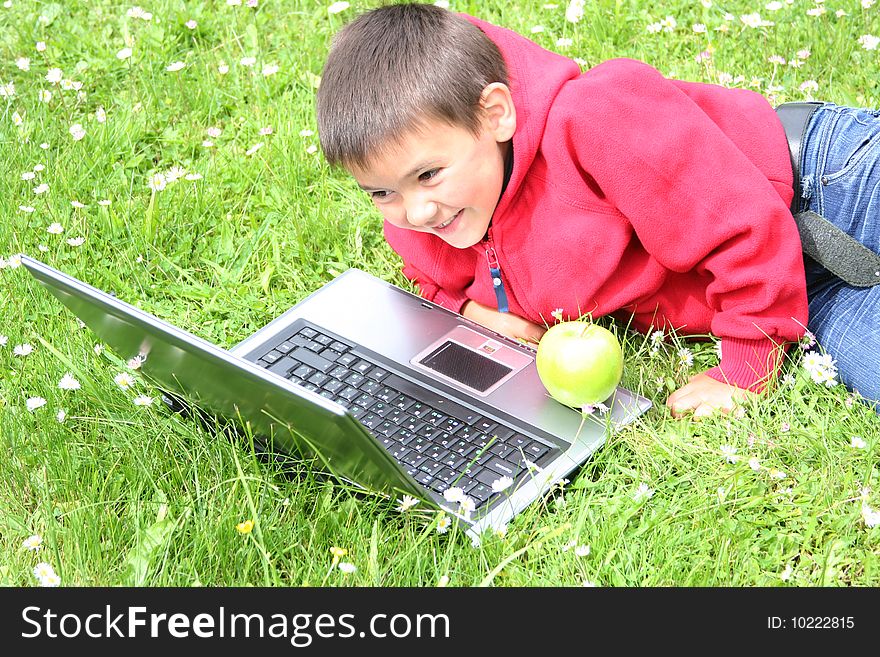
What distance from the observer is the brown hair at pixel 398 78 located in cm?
243

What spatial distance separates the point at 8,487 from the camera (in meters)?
2.60

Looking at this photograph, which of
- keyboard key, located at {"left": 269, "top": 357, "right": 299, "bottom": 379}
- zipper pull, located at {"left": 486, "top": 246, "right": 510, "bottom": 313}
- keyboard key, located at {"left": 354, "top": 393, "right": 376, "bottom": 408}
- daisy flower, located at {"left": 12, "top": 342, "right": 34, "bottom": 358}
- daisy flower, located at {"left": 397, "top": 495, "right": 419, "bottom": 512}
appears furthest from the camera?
daisy flower, located at {"left": 12, "top": 342, "right": 34, "bottom": 358}

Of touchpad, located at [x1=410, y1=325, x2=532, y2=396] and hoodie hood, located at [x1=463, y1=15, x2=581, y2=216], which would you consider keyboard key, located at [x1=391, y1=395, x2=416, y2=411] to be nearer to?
touchpad, located at [x1=410, y1=325, x2=532, y2=396]

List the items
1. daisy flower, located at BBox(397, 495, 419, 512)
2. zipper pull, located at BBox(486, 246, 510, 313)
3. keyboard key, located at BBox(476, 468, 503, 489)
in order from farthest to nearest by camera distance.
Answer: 1. zipper pull, located at BBox(486, 246, 510, 313)
2. keyboard key, located at BBox(476, 468, 503, 489)
3. daisy flower, located at BBox(397, 495, 419, 512)

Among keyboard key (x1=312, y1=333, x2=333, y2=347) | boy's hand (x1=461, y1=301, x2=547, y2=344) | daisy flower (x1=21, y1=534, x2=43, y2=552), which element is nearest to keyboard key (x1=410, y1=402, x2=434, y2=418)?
keyboard key (x1=312, y1=333, x2=333, y2=347)

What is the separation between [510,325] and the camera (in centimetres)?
300

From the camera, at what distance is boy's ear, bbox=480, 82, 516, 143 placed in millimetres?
2516

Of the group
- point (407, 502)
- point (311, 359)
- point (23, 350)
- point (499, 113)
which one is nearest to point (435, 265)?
point (311, 359)

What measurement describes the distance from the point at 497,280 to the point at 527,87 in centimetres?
54

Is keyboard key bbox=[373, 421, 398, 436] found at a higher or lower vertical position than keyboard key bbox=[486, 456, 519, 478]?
lower

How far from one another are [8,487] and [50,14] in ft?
8.46

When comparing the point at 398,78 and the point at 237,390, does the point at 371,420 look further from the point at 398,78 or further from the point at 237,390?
the point at 398,78
